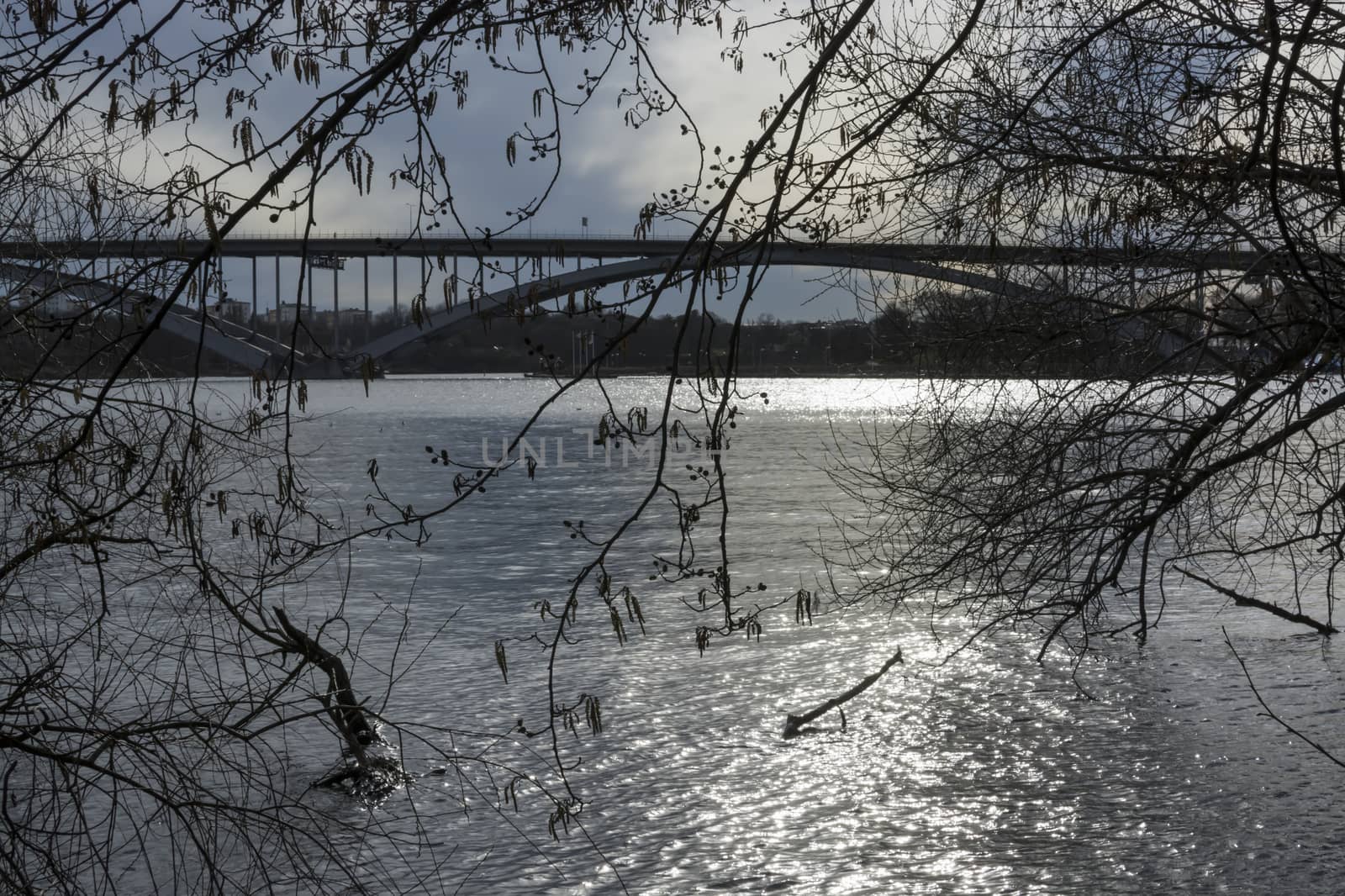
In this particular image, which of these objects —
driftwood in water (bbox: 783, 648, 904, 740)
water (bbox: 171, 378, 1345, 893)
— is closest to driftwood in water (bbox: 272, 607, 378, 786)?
water (bbox: 171, 378, 1345, 893)

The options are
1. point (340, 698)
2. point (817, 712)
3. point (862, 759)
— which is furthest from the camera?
point (817, 712)

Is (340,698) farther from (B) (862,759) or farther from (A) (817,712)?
(A) (817,712)

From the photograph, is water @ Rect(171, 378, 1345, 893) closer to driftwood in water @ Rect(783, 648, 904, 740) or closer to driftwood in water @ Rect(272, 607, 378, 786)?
driftwood in water @ Rect(783, 648, 904, 740)

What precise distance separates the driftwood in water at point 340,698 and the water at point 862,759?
37cm

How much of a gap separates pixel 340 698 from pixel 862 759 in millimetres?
3413

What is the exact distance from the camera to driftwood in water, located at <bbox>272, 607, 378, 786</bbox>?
668cm

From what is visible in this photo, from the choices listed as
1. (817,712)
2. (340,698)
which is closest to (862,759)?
(817,712)

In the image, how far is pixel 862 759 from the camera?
29.2ft

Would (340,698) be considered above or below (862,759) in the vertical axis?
above

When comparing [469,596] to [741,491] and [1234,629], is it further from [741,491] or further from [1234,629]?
[741,491]

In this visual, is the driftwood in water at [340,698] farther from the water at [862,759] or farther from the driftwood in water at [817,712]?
the driftwood in water at [817,712]

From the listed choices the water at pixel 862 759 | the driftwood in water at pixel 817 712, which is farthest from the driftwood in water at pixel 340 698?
the driftwood in water at pixel 817 712

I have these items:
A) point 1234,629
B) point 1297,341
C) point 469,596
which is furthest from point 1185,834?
point 469,596

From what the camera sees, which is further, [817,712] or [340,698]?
[817,712]
